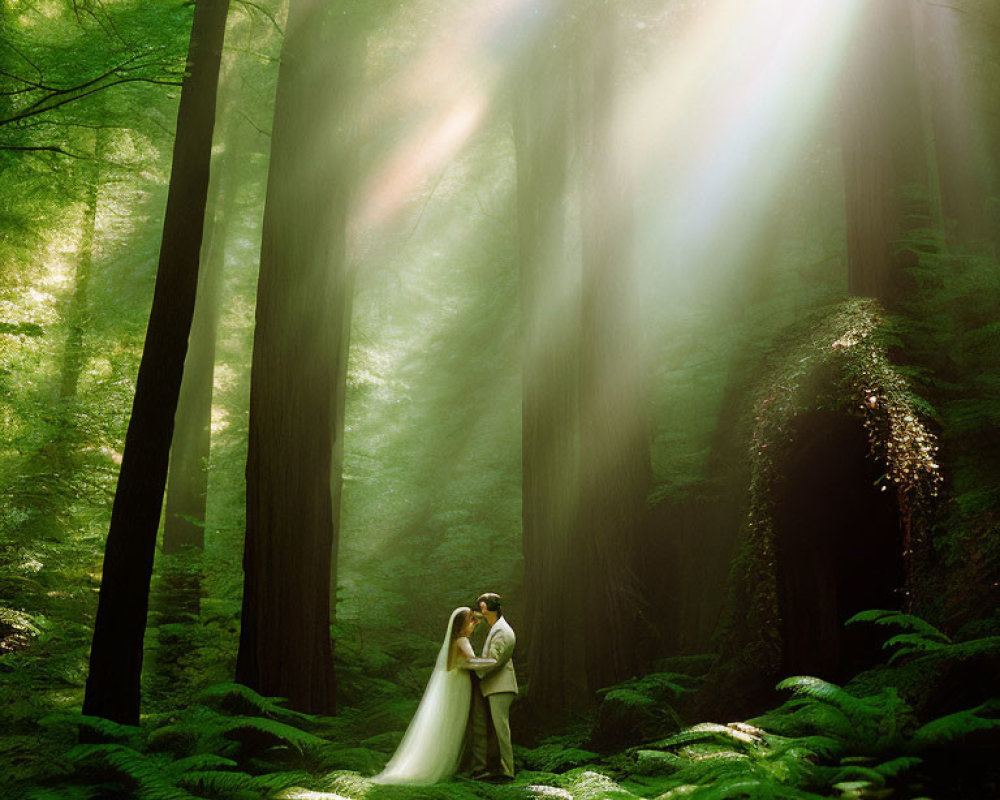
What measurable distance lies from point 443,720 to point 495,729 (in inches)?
21.9

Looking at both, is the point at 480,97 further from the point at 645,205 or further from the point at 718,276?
the point at 718,276

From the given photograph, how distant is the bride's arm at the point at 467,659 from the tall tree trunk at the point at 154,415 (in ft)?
10.2

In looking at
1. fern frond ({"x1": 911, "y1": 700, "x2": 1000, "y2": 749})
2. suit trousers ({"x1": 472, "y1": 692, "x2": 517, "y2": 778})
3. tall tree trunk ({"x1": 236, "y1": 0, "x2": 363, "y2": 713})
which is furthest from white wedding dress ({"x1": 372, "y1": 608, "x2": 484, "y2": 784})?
fern frond ({"x1": 911, "y1": 700, "x2": 1000, "y2": 749})

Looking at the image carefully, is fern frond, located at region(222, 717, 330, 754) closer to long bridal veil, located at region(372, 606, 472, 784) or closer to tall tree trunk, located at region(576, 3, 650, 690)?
long bridal veil, located at region(372, 606, 472, 784)

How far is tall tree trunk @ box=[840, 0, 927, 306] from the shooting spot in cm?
911

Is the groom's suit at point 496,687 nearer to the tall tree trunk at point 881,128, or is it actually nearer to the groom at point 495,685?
the groom at point 495,685

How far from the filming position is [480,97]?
1429 centimetres

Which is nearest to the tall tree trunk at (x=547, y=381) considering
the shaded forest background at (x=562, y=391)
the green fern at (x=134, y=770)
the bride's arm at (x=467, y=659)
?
the shaded forest background at (x=562, y=391)

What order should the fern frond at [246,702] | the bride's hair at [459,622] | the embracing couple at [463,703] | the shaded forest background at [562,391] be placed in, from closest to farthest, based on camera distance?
the shaded forest background at [562,391] < the fern frond at [246,702] < the embracing couple at [463,703] < the bride's hair at [459,622]

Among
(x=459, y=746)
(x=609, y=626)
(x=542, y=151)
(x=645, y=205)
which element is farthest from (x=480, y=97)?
(x=459, y=746)

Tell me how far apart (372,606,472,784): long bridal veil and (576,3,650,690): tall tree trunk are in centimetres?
220

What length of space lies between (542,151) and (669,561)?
614 cm

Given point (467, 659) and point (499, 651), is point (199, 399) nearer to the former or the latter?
point (467, 659)

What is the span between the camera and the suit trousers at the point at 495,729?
8.55 metres
